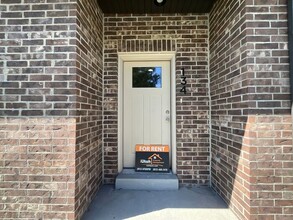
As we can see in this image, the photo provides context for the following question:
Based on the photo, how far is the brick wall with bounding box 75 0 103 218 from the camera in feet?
6.87

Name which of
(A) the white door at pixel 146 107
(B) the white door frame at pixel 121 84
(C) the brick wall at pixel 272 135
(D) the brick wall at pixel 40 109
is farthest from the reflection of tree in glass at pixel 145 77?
(C) the brick wall at pixel 272 135

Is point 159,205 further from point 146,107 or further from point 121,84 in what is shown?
point 121,84

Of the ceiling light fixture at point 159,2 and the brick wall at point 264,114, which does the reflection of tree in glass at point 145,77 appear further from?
the brick wall at point 264,114

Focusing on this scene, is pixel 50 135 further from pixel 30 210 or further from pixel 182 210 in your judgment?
pixel 182 210

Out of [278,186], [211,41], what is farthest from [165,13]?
[278,186]

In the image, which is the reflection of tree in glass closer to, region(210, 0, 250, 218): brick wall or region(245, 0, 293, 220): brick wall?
region(210, 0, 250, 218): brick wall

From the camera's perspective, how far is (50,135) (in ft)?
6.50

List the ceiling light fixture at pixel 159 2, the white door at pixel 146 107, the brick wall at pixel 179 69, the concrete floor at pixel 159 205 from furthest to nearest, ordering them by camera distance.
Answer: the white door at pixel 146 107 → the brick wall at pixel 179 69 → the ceiling light fixture at pixel 159 2 → the concrete floor at pixel 159 205

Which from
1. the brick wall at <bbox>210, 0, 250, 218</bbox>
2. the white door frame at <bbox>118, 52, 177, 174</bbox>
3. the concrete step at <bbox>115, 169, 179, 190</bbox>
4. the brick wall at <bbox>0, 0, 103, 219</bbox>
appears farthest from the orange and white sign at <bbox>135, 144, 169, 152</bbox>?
the brick wall at <bbox>0, 0, 103, 219</bbox>

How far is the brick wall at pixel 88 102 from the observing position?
2.09m

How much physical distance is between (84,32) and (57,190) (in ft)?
5.58

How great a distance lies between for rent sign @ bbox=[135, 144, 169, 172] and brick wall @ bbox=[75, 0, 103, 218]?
0.60 m

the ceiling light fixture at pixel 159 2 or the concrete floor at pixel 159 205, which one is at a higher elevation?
the ceiling light fixture at pixel 159 2

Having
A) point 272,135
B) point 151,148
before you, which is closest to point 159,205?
point 151,148
